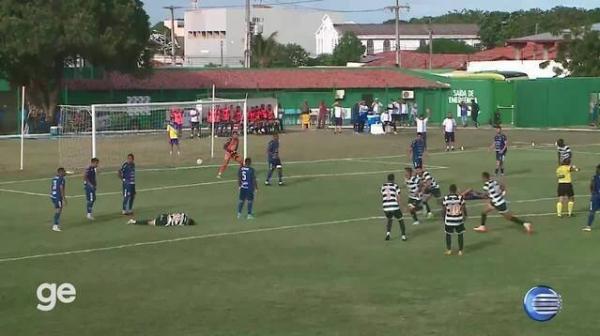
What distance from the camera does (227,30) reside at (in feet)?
495

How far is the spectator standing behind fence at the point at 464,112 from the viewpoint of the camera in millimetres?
74438

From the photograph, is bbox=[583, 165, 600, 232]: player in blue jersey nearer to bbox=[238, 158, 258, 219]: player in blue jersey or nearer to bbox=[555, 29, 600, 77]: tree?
bbox=[238, 158, 258, 219]: player in blue jersey

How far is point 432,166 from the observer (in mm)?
45906

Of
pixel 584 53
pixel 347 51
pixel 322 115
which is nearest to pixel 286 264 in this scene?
pixel 322 115

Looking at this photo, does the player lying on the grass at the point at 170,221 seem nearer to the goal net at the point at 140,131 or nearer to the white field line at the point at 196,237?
the white field line at the point at 196,237

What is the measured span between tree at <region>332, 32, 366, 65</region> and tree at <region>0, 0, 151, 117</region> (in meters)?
62.5

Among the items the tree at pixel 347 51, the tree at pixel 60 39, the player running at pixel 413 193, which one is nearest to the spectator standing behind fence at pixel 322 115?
the tree at pixel 60 39

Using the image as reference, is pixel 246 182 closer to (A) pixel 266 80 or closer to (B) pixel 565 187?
(B) pixel 565 187

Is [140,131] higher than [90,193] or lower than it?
higher

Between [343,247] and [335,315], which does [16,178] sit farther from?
[335,315]

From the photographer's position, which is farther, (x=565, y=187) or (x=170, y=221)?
(x=565, y=187)

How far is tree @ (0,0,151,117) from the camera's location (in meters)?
62.5

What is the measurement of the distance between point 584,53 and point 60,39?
42539 millimetres

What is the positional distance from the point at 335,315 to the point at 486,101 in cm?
6285
